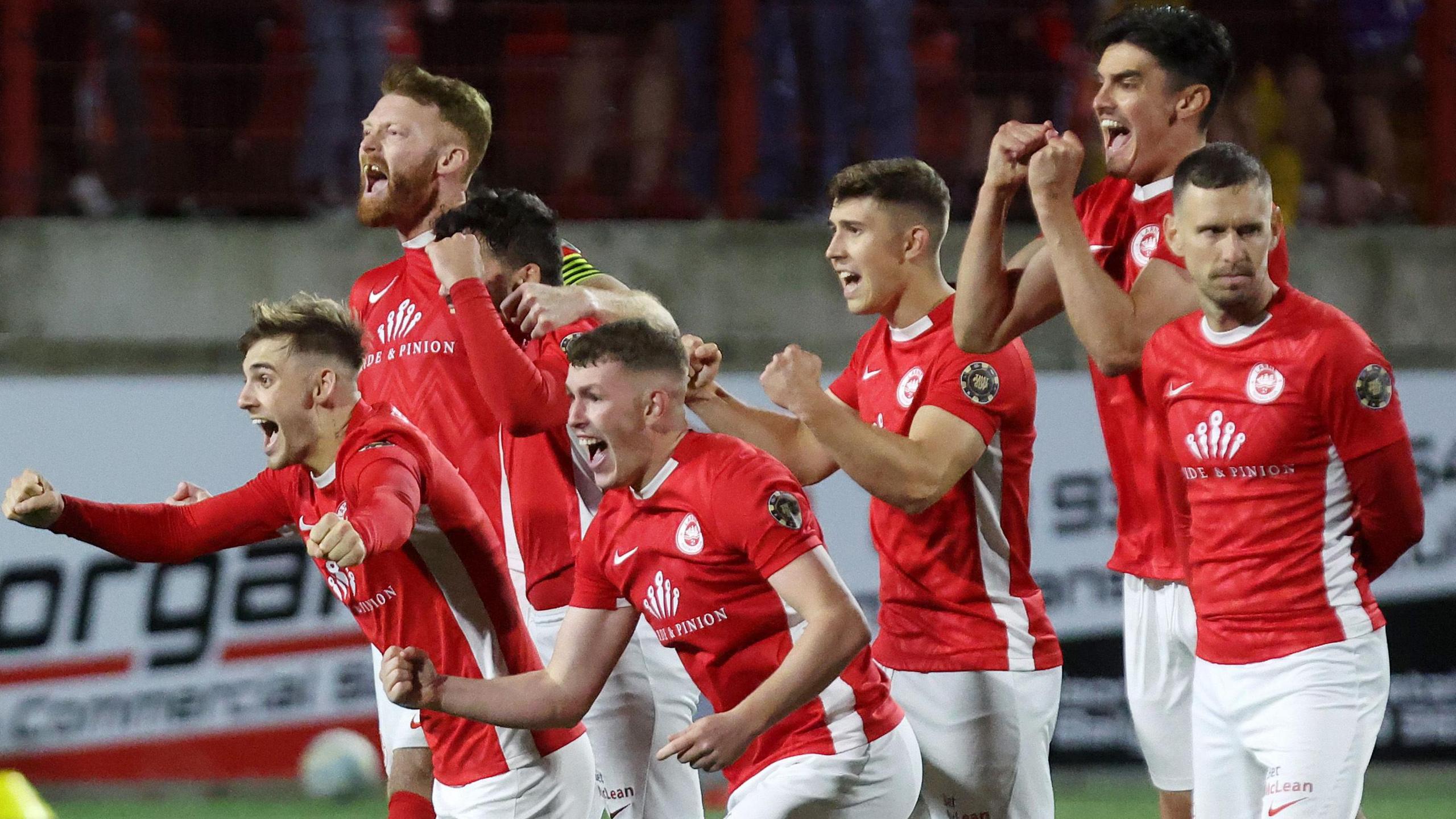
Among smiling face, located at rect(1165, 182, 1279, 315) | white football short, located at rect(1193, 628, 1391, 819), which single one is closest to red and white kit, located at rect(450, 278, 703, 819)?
white football short, located at rect(1193, 628, 1391, 819)

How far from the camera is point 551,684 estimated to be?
13.0 ft

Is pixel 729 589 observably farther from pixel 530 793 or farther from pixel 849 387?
pixel 849 387

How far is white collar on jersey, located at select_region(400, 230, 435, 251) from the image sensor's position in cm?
530

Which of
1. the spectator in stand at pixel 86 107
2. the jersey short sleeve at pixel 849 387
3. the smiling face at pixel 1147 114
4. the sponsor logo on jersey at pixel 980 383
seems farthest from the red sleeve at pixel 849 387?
the spectator in stand at pixel 86 107

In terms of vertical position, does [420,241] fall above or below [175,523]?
above

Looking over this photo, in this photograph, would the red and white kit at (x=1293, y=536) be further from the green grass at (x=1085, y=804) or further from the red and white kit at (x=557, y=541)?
the green grass at (x=1085, y=804)

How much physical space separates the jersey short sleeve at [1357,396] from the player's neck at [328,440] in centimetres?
219

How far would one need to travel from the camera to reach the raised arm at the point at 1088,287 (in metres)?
4.09

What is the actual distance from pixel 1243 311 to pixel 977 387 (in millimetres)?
697

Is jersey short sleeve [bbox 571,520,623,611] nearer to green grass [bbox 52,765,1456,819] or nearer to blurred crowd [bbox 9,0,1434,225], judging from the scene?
green grass [bbox 52,765,1456,819]

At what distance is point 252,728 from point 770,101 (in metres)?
3.82

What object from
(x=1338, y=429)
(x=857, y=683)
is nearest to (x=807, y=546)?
(x=857, y=683)

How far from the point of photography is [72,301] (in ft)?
27.6

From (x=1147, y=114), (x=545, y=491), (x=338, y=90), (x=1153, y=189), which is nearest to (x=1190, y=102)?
(x=1147, y=114)
